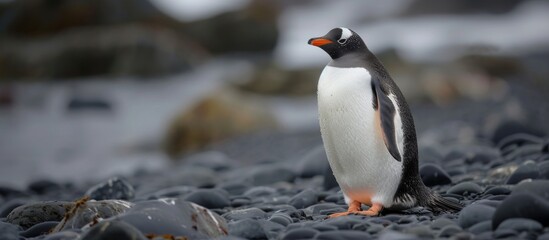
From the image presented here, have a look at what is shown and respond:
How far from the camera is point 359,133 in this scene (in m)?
2.89

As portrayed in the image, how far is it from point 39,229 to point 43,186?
2.88 m

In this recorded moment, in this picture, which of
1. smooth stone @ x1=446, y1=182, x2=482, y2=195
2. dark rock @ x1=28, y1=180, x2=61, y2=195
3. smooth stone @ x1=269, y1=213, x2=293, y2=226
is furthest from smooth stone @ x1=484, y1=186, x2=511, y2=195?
dark rock @ x1=28, y1=180, x2=61, y2=195

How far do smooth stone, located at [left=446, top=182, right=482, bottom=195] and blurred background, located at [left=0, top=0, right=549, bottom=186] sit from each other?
162 cm

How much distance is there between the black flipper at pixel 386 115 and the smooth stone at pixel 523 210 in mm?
502

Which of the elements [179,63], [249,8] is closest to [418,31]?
[249,8]

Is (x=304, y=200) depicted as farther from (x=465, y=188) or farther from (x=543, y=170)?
(x=543, y=170)

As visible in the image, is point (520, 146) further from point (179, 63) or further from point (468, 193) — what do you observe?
point (179, 63)

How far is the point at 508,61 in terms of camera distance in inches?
568

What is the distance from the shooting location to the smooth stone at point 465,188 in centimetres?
321

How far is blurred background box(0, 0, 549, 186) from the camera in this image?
944cm

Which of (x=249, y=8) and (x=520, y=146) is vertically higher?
(x=249, y=8)

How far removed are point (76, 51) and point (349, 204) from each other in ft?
58.1

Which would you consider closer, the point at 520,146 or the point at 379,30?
the point at 520,146

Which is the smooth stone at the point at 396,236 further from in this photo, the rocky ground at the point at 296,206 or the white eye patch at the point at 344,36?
the white eye patch at the point at 344,36
